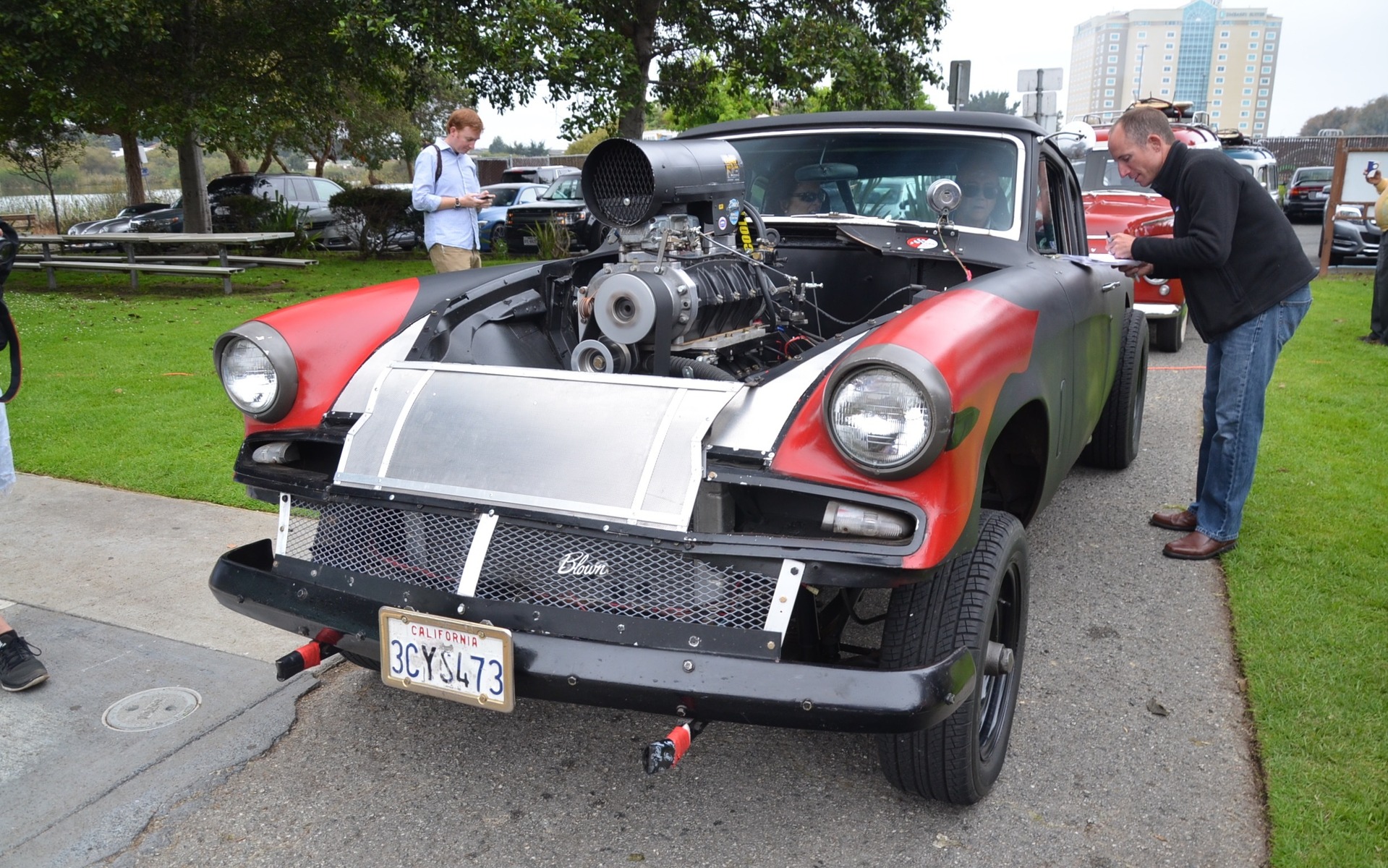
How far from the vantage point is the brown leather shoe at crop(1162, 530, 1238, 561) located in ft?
13.0

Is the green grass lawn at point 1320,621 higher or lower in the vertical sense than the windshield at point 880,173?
lower

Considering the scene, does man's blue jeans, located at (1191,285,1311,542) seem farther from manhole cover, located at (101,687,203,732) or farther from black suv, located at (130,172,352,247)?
black suv, located at (130,172,352,247)

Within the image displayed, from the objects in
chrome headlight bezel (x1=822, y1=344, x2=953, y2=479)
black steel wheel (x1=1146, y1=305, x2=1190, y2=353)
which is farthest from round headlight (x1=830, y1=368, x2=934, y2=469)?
black steel wheel (x1=1146, y1=305, x2=1190, y2=353)

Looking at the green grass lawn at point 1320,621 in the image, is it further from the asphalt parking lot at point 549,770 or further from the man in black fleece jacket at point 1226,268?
the man in black fleece jacket at point 1226,268

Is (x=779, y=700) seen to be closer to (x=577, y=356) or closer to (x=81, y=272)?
(x=577, y=356)

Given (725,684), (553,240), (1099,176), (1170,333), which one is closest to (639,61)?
(553,240)

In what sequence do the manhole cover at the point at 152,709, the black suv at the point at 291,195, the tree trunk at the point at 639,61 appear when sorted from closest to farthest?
1. the manhole cover at the point at 152,709
2. the tree trunk at the point at 639,61
3. the black suv at the point at 291,195

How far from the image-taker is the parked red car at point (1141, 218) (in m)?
7.79

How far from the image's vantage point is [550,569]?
2176 mm

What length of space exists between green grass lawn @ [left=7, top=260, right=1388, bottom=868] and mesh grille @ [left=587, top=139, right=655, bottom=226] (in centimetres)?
225

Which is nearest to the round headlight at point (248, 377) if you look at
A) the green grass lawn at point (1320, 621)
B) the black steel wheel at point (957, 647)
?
the black steel wheel at point (957, 647)

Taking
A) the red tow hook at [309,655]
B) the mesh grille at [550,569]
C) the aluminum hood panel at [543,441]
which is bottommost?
the red tow hook at [309,655]

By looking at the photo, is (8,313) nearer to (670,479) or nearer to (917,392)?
(670,479)

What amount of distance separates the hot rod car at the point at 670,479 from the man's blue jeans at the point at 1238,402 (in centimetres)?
93
